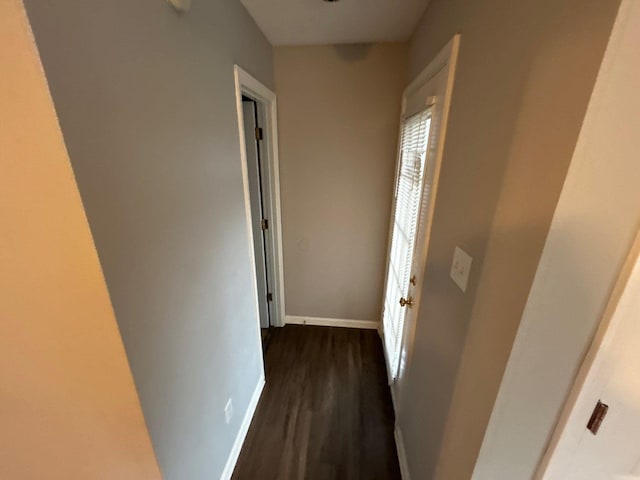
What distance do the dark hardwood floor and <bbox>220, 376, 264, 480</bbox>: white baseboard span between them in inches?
1.4

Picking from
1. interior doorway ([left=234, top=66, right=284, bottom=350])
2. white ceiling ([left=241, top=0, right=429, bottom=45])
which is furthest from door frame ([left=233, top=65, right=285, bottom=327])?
white ceiling ([left=241, top=0, right=429, bottom=45])

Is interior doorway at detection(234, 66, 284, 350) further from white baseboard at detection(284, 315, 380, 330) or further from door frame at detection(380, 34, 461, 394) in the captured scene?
door frame at detection(380, 34, 461, 394)

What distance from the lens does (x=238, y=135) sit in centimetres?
142

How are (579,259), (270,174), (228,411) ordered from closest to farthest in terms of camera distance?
1. (579,259)
2. (228,411)
3. (270,174)

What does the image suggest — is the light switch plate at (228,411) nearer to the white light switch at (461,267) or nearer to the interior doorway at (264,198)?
the interior doorway at (264,198)

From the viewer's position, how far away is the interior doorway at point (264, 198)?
2046 millimetres

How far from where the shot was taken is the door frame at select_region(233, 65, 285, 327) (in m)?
1.48

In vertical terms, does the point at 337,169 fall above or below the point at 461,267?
above

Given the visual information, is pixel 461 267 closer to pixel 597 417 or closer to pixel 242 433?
pixel 597 417

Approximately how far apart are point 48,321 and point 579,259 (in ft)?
4.20

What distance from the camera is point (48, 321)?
74 centimetres

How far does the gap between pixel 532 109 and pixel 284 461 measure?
6.41 ft

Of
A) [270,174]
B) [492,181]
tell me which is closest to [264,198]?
[270,174]

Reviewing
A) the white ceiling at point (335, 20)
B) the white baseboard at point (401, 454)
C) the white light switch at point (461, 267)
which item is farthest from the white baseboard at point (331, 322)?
the white ceiling at point (335, 20)
